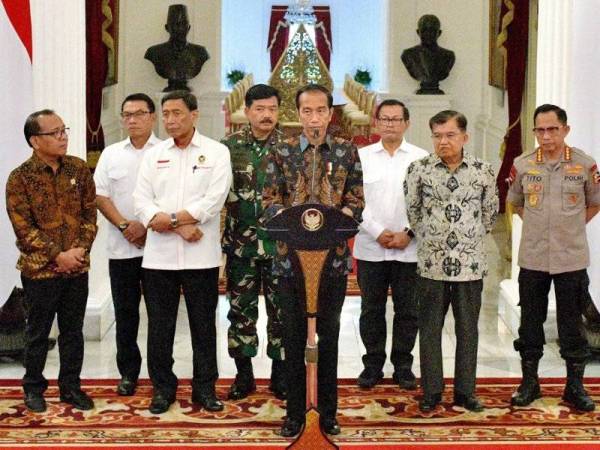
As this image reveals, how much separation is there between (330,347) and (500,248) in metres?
5.84

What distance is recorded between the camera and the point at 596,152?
7.01m

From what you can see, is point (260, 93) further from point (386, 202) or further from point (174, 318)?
point (174, 318)

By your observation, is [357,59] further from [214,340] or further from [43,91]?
[214,340]

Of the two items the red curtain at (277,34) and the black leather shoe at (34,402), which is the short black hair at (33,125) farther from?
the red curtain at (277,34)

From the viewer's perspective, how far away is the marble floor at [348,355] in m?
7.21

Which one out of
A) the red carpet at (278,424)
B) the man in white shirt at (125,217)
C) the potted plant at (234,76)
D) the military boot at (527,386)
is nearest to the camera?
the red carpet at (278,424)

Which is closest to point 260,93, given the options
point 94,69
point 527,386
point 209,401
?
point 209,401

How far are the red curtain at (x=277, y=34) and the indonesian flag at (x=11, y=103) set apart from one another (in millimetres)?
13728

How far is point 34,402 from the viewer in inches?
249

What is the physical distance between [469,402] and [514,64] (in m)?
6.49

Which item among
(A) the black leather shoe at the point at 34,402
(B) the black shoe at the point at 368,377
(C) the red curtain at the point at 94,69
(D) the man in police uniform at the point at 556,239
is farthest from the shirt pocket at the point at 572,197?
(C) the red curtain at the point at 94,69

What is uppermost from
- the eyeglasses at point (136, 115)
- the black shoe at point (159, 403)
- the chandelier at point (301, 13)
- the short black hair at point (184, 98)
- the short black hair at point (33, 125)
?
the chandelier at point (301, 13)

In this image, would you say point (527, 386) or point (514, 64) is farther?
point (514, 64)

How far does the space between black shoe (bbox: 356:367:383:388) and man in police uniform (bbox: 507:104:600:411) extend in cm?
82
